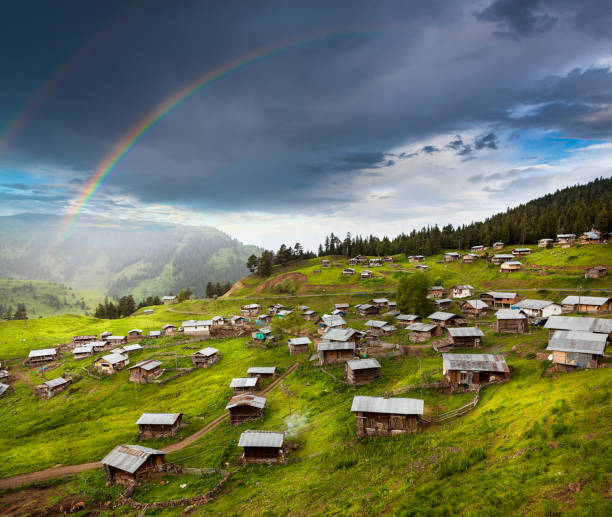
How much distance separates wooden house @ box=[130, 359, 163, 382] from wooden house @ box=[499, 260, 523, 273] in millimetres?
123998

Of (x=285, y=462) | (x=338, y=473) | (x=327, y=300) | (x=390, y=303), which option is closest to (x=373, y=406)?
(x=338, y=473)

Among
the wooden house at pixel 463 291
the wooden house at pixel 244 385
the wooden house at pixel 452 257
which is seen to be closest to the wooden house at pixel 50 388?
the wooden house at pixel 244 385

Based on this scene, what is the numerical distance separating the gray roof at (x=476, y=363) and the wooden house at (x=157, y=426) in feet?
140

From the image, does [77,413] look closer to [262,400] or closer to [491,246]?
[262,400]

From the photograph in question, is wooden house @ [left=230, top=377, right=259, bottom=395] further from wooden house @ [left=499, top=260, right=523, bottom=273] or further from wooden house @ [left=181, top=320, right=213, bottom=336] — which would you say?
wooden house @ [left=499, top=260, right=523, bottom=273]

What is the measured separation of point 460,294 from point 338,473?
9568cm

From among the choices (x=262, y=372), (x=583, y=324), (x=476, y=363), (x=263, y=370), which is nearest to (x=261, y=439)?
(x=262, y=372)

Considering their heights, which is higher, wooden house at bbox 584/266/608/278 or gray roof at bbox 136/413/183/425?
wooden house at bbox 584/266/608/278

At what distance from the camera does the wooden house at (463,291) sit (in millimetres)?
107562

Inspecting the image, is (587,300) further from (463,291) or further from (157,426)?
(157,426)

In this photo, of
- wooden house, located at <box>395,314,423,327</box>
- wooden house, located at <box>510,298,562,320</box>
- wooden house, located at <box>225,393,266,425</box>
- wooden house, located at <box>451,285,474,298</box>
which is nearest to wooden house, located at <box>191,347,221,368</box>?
wooden house, located at <box>225,393,266,425</box>

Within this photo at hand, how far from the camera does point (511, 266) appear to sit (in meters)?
118

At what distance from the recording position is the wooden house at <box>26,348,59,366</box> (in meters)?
90.4

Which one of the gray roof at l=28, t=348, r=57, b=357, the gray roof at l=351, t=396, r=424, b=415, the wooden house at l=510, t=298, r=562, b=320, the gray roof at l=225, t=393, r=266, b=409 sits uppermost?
the wooden house at l=510, t=298, r=562, b=320
